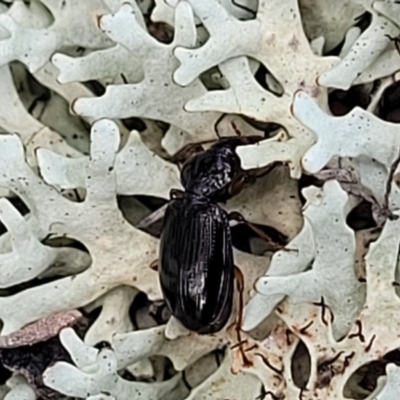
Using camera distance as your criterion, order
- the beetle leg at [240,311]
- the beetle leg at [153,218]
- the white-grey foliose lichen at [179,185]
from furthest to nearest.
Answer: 1. the beetle leg at [153,218]
2. the beetle leg at [240,311]
3. the white-grey foliose lichen at [179,185]

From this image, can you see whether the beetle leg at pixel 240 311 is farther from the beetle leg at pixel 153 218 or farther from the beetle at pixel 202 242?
the beetle leg at pixel 153 218

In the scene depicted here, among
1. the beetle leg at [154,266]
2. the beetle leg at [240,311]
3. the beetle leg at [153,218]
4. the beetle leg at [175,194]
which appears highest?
the beetle leg at [175,194]

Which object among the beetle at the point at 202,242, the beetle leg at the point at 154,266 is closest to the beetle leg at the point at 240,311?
the beetle at the point at 202,242

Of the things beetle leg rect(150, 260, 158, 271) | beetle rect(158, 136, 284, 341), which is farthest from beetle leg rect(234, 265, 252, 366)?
beetle leg rect(150, 260, 158, 271)

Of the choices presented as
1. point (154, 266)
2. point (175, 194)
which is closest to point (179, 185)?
point (175, 194)

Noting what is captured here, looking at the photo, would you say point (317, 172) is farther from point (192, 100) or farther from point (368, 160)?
point (192, 100)

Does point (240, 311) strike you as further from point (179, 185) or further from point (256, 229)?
point (179, 185)

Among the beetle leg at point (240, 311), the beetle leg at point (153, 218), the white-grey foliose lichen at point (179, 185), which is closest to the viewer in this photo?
the white-grey foliose lichen at point (179, 185)

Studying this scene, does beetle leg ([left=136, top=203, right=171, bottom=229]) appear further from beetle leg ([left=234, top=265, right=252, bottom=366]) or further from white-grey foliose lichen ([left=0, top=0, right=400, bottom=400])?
beetle leg ([left=234, top=265, right=252, bottom=366])
